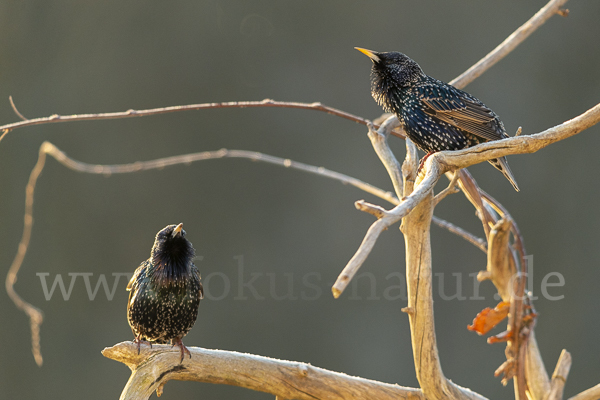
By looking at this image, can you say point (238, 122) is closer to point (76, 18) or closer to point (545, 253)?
point (76, 18)

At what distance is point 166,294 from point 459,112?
96 centimetres

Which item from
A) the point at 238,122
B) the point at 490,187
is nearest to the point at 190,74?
the point at 238,122

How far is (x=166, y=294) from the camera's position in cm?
141

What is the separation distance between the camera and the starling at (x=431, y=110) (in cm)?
149

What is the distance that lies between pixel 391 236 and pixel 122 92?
5.84ft

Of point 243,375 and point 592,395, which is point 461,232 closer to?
point 592,395

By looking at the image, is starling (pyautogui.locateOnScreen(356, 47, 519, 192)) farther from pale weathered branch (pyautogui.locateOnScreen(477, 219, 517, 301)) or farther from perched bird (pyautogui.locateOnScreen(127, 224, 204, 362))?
perched bird (pyautogui.locateOnScreen(127, 224, 204, 362))

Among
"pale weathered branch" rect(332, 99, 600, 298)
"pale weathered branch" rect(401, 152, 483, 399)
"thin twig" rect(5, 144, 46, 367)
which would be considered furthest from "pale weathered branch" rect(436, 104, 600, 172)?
"thin twig" rect(5, 144, 46, 367)

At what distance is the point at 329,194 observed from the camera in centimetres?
322

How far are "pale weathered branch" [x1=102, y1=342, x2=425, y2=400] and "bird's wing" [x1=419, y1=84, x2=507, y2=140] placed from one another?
2.40 ft

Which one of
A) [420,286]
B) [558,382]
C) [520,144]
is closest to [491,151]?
[520,144]

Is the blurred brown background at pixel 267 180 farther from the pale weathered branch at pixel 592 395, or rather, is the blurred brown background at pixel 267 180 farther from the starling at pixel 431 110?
the pale weathered branch at pixel 592 395

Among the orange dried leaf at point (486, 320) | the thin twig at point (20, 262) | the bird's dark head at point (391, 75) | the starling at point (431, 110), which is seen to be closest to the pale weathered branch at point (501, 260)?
the orange dried leaf at point (486, 320)

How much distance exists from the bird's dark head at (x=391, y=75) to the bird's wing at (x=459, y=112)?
0.07 meters
